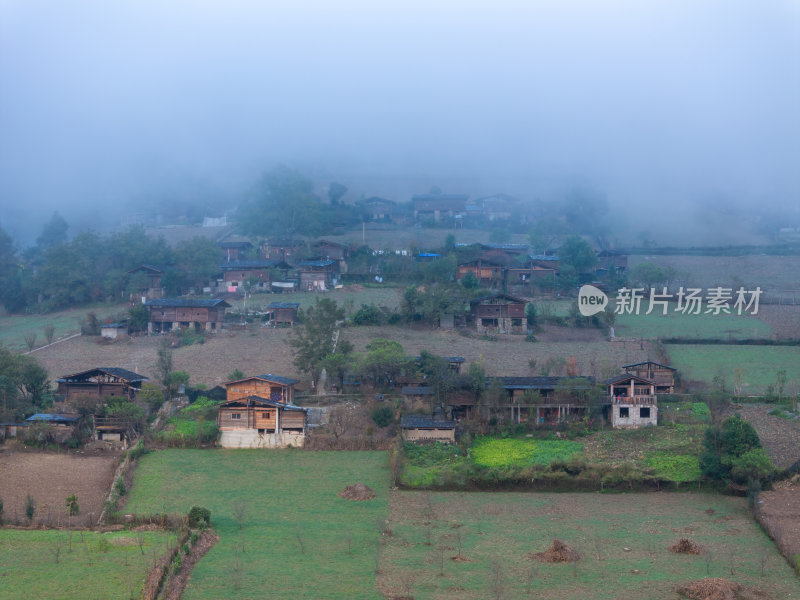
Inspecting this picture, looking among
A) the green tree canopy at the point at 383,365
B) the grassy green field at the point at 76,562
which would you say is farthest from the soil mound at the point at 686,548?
the green tree canopy at the point at 383,365

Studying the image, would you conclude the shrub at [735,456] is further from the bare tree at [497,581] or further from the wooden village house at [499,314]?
the wooden village house at [499,314]

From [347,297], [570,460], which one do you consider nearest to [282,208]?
[347,297]

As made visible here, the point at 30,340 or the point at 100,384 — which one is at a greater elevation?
the point at 30,340

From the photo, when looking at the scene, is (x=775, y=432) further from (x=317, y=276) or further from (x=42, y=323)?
(x=42, y=323)

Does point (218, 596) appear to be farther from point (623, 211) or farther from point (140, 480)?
point (623, 211)

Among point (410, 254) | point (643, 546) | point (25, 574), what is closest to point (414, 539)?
point (643, 546)

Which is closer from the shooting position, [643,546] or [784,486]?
[643,546]

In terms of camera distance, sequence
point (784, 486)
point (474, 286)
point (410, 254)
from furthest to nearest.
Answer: point (410, 254) < point (474, 286) < point (784, 486)
